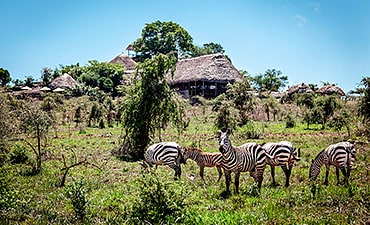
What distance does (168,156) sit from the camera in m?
14.5

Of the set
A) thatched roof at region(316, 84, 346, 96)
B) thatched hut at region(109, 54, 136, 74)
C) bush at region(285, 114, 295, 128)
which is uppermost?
thatched hut at region(109, 54, 136, 74)

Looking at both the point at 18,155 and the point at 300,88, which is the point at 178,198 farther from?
the point at 300,88

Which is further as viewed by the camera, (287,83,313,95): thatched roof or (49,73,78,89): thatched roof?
(287,83,313,95): thatched roof

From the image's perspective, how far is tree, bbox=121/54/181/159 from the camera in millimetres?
20406

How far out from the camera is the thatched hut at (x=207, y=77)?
51938 mm

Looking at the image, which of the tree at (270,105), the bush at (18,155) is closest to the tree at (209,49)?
the tree at (270,105)

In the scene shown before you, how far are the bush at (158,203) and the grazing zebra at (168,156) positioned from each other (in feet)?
19.0

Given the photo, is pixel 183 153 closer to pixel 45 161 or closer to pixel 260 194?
pixel 260 194

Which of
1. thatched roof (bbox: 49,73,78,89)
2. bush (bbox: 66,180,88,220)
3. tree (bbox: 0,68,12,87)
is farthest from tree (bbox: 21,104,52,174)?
tree (bbox: 0,68,12,87)

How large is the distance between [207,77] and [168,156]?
3798cm

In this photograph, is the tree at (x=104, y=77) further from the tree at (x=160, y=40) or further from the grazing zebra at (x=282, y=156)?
the grazing zebra at (x=282, y=156)

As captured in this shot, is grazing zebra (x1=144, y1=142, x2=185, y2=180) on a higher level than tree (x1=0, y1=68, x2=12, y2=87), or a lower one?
lower

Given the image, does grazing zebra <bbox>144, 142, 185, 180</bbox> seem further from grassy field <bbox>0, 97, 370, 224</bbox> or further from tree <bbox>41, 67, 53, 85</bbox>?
tree <bbox>41, 67, 53, 85</bbox>

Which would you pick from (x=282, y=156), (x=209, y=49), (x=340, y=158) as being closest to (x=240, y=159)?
(x=282, y=156)
